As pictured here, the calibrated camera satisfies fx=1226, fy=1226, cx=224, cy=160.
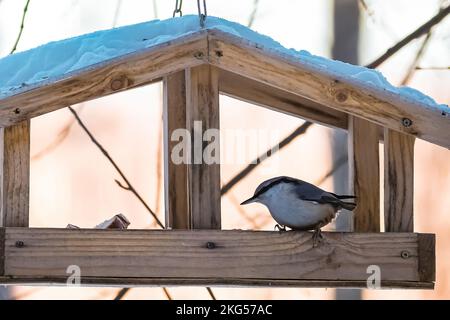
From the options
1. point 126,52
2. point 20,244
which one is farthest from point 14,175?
point 126,52

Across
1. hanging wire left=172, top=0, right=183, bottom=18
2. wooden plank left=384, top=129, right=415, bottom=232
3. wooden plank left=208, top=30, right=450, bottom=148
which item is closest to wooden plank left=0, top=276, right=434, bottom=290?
wooden plank left=384, top=129, right=415, bottom=232

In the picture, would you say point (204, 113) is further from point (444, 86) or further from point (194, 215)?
point (444, 86)

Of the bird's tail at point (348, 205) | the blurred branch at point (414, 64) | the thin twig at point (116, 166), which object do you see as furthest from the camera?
the blurred branch at point (414, 64)

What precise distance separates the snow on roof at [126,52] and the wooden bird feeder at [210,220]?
0.10 ft

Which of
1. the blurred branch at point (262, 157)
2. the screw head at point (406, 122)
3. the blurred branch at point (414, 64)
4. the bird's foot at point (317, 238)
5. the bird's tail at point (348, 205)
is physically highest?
the blurred branch at point (414, 64)

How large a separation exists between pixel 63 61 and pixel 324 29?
243 cm

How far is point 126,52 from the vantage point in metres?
3.83

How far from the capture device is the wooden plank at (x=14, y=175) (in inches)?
151

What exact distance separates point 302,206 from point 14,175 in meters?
0.96

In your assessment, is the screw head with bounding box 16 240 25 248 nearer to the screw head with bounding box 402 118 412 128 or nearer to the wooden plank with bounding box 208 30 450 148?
the wooden plank with bounding box 208 30 450 148

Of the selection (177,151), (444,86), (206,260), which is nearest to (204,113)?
(177,151)

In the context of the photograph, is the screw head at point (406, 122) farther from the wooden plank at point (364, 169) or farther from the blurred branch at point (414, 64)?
the blurred branch at point (414, 64)

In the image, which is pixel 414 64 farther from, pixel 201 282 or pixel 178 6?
pixel 201 282

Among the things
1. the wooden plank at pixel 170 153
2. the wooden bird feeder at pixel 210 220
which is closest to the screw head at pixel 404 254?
the wooden bird feeder at pixel 210 220
